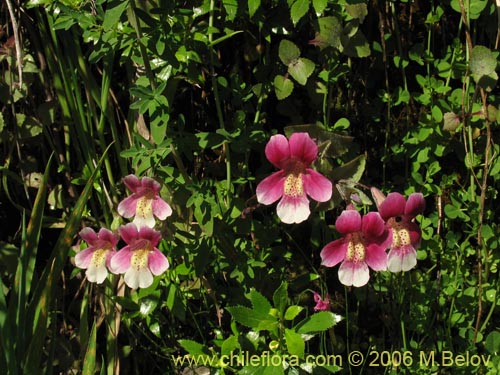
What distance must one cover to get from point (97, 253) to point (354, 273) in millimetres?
650

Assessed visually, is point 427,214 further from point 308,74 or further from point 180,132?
point 180,132

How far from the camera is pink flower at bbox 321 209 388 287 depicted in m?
1.47

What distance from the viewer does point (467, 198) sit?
2014 mm

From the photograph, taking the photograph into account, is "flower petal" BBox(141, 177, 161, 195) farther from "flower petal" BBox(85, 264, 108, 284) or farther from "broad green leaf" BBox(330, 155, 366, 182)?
"broad green leaf" BBox(330, 155, 366, 182)

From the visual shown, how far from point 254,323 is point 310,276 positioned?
0.32 m

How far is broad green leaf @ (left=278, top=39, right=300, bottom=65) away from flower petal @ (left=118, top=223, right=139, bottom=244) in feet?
1.89

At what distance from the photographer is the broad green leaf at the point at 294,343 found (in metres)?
1.56

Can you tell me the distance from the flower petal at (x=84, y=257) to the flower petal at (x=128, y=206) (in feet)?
0.50

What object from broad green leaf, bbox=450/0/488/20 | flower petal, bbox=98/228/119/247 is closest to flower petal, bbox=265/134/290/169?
flower petal, bbox=98/228/119/247

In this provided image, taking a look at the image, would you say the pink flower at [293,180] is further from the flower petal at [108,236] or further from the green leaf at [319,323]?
the flower petal at [108,236]

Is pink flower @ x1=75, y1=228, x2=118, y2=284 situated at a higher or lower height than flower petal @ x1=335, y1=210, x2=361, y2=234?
lower

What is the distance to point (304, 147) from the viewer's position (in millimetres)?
1415

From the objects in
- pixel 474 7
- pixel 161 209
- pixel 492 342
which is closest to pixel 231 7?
pixel 161 209

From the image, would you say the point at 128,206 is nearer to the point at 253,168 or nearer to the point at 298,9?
the point at 253,168
